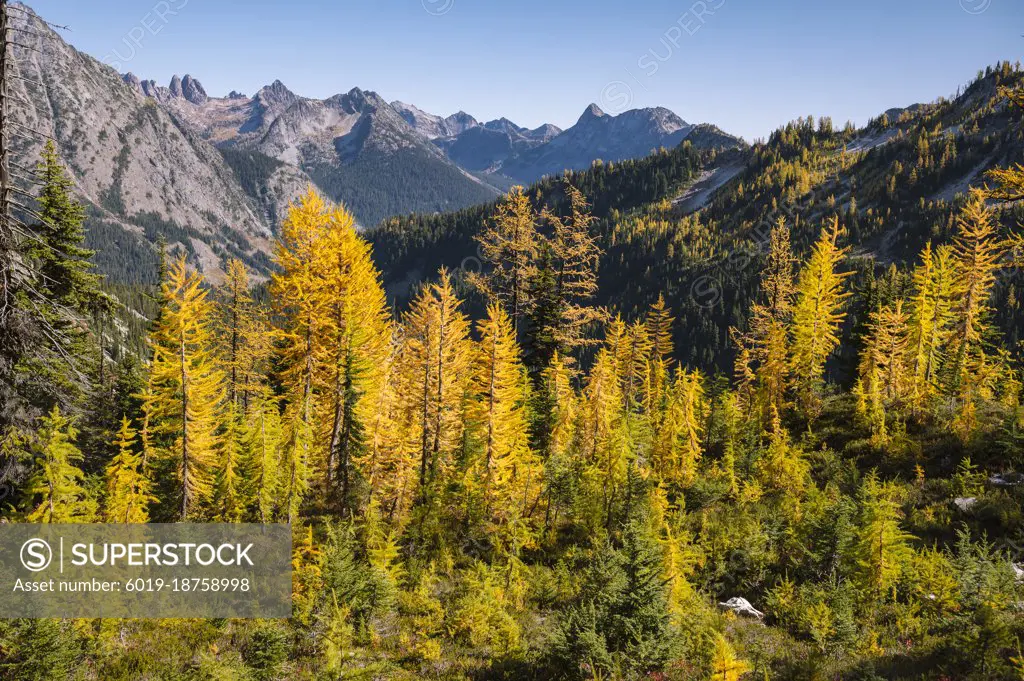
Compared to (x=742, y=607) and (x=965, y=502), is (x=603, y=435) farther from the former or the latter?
(x=965, y=502)

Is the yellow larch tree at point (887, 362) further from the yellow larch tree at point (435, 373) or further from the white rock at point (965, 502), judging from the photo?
the yellow larch tree at point (435, 373)

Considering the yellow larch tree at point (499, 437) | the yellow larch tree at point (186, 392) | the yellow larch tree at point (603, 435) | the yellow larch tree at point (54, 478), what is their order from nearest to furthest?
the yellow larch tree at point (54, 478)
the yellow larch tree at point (186, 392)
the yellow larch tree at point (499, 437)
the yellow larch tree at point (603, 435)

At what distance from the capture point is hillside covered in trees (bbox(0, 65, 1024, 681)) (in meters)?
12.3

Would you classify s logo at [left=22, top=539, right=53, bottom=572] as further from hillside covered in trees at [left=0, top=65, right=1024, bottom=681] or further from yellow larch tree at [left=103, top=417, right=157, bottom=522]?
yellow larch tree at [left=103, top=417, right=157, bottom=522]

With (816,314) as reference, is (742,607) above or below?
below

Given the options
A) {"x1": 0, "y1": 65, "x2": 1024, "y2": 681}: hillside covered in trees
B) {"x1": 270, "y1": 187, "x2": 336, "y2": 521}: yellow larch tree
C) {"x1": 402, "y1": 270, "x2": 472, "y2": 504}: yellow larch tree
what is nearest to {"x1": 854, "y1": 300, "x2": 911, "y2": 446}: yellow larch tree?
{"x1": 0, "y1": 65, "x2": 1024, "y2": 681}: hillside covered in trees

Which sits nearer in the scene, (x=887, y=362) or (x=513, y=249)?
(x=513, y=249)

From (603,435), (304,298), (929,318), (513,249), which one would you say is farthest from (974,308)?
(304,298)

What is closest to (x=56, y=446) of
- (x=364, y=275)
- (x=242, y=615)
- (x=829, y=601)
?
(x=242, y=615)

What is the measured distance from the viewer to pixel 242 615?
16172mm

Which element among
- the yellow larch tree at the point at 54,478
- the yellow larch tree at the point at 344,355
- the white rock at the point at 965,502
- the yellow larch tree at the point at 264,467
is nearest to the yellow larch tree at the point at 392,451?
the yellow larch tree at the point at 344,355

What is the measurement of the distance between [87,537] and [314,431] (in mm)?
7351

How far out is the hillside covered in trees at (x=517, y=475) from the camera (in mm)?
12258

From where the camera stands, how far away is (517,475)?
21.5 metres
